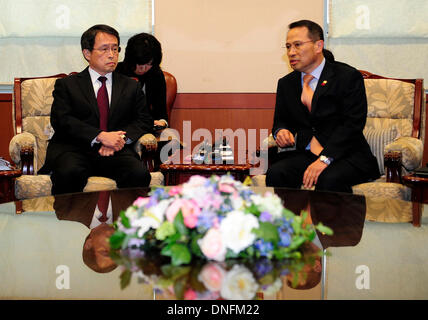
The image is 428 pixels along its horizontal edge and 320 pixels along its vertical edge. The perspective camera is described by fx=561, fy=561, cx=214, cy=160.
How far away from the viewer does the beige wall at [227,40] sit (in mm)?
5156

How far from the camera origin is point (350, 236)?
199 cm

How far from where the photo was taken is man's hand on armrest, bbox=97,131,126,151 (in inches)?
148

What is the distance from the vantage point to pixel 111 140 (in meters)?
3.75

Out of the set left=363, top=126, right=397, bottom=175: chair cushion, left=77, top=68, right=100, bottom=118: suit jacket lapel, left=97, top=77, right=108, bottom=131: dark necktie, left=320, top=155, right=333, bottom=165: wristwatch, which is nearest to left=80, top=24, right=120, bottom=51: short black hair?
left=77, top=68, right=100, bottom=118: suit jacket lapel

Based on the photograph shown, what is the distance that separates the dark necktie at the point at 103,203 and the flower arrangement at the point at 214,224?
636 mm

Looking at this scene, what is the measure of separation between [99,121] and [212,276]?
8.84 ft

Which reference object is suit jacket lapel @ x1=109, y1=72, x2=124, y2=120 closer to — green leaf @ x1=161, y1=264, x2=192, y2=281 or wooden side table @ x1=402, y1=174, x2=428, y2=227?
wooden side table @ x1=402, y1=174, x2=428, y2=227

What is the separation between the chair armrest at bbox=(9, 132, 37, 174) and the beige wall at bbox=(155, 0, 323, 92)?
179cm

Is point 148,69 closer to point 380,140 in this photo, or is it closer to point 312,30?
point 312,30

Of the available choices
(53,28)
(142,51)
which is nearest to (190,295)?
(142,51)

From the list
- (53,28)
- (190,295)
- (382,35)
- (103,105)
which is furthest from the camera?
(53,28)

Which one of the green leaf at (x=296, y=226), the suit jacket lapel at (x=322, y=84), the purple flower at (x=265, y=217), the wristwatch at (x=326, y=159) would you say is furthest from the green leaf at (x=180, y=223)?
the suit jacket lapel at (x=322, y=84)
